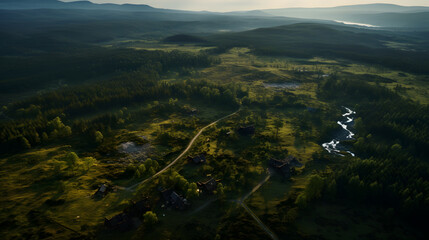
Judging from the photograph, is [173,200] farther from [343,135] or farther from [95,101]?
[95,101]

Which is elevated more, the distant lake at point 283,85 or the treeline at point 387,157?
the distant lake at point 283,85

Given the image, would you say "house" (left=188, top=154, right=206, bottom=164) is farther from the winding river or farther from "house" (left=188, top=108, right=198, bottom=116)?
the winding river

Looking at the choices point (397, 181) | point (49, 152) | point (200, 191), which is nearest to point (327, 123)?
point (397, 181)

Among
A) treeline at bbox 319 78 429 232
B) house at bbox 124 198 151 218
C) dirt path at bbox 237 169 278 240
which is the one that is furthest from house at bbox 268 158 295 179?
house at bbox 124 198 151 218

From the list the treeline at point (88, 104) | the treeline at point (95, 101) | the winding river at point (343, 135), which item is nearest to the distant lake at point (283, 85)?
the treeline at point (88, 104)

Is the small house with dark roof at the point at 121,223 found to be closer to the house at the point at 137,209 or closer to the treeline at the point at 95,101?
the house at the point at 137,209
